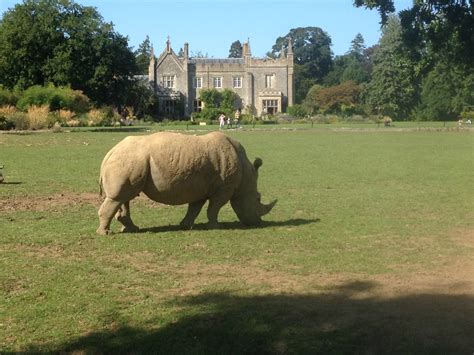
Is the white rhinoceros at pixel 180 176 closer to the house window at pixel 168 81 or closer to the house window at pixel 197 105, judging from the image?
the house window at pixel 197 105

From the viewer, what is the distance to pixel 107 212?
38.4 feet

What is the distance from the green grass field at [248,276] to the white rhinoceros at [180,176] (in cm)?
50

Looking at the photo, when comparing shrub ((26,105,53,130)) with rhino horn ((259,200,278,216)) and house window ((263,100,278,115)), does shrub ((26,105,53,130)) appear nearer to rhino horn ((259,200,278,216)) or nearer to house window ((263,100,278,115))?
rhino horn ((259,200,278,216))

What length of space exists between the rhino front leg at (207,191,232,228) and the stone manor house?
90350 millimetres

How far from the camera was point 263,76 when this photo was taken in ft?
344

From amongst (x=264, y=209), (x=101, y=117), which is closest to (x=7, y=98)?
(x=101, y=117)

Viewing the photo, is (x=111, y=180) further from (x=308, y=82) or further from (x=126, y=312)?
(x=308, y=82)

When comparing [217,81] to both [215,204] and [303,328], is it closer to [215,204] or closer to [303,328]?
[215,204]

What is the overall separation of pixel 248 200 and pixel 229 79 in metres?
93.1

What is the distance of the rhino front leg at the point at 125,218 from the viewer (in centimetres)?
1201

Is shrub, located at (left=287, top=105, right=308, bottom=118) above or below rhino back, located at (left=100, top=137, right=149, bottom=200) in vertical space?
below

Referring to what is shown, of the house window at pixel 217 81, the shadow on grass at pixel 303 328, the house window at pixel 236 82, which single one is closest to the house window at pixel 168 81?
the house window at pixel 217 81

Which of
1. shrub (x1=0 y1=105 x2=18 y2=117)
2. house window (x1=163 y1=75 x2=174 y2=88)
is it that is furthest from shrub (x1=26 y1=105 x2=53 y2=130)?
house window (x1=163 y1=75 x2=174 y2=88)

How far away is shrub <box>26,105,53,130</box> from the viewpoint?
47438mm
